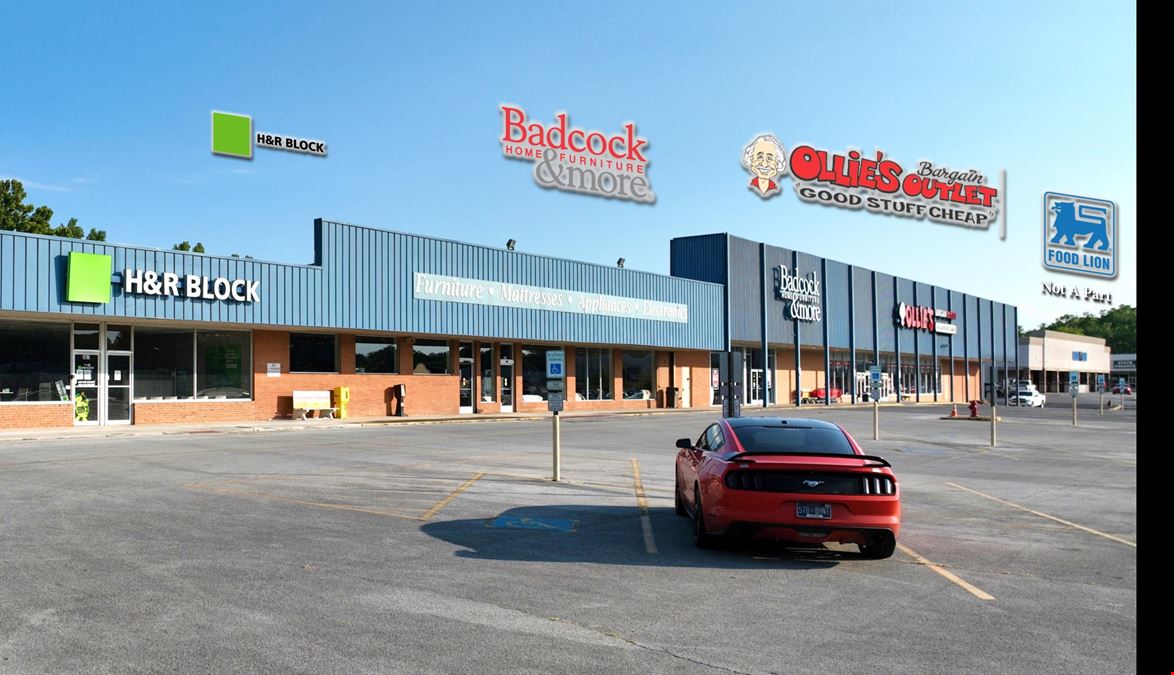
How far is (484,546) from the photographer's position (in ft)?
31.8

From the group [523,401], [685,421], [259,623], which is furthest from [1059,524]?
[523,401]

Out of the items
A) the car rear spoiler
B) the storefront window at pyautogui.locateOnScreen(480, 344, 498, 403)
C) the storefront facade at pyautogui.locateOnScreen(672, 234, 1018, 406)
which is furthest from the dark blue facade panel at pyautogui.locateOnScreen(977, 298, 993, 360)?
the car rear spoiler

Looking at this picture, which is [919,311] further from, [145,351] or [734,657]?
[734,657]

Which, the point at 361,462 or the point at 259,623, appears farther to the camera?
the point at 361,462

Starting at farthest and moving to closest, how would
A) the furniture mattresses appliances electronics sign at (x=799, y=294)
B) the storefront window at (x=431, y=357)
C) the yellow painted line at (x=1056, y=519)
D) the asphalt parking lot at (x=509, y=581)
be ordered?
1. the furniture mattresses appliances electronics sign at (x=799, y=294)
2. the storefront window at (x=431, y=357)
3. the yellow painted line at (x=1056, y=519)
4. the asphalt parking lot at (x=509, y=581)

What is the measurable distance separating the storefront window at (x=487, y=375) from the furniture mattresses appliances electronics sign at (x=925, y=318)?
1830 inches

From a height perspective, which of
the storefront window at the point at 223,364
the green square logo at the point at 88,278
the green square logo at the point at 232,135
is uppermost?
the green square logo at the point at 232,135

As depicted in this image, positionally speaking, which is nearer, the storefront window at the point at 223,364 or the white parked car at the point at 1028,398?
the storefront window at the point at 223,364

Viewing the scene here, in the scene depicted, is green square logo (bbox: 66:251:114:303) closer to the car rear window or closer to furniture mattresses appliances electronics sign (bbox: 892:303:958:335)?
the car rear window

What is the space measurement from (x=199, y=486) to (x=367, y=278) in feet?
75.9

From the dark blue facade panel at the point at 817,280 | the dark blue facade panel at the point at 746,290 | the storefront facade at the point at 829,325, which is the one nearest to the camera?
the dark blue facade panel at the point at 746,290

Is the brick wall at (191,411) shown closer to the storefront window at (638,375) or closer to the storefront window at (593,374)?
the storefront window at (593,374)

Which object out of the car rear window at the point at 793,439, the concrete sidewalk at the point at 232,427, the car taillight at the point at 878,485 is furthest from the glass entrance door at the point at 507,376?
the car taillight at the point at 878,485

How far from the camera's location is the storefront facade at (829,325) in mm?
59938
